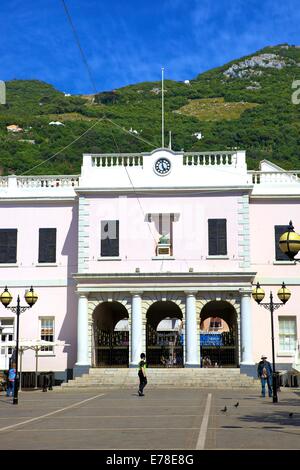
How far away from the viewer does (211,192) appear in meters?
36.3

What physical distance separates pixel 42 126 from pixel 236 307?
65.6 m

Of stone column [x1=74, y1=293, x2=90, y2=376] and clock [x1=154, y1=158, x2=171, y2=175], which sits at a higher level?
clock [x1=154, y1=158, x2=171, y2=175]

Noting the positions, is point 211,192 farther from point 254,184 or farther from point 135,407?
point 135,407

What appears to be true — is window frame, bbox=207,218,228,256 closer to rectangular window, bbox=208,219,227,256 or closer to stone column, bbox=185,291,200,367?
rectangular window, bbox=208,219,227,256

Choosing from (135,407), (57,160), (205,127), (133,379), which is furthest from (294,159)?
→ (135,407)

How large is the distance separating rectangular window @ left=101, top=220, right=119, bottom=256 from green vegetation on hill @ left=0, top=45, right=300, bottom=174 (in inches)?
1310

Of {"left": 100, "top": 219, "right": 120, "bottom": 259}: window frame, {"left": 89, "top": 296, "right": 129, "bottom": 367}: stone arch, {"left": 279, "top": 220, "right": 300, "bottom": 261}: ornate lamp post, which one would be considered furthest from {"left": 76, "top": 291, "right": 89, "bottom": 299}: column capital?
{"left": 279, "top": 220, "right": 300, "bottom": 261}: ornate lamp post

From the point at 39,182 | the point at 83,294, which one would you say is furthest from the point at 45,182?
the point at 83,294

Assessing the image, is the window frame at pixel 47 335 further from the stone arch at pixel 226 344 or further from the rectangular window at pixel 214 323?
the rectangular window at pixel 214 323

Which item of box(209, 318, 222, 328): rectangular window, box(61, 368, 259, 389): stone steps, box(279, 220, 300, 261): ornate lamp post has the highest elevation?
box(209, 318, 222, 328): rectangular window

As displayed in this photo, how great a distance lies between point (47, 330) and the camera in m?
37.3

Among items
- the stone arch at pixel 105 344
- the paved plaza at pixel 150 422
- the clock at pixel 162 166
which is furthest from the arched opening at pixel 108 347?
the paved plaza at pixel 150 422

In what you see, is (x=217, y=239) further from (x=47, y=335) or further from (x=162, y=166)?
(x=47, y=335)

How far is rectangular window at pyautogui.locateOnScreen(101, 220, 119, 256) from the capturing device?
36.2 meters
